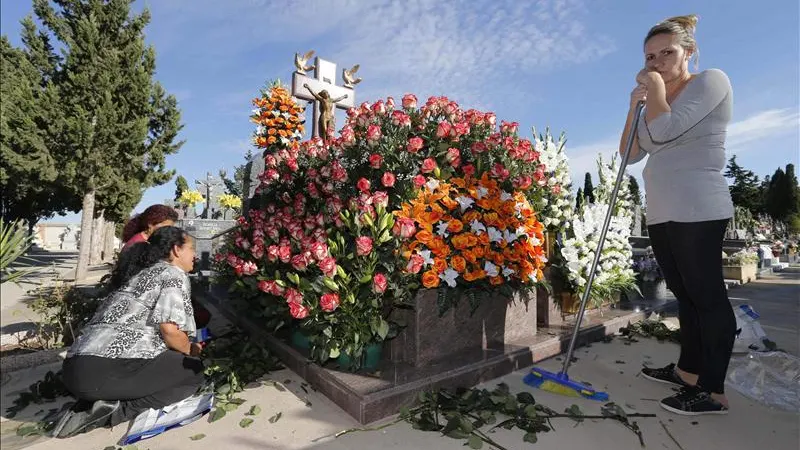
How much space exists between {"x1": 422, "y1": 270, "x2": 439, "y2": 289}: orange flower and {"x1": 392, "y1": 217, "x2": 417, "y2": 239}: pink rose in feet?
0.98

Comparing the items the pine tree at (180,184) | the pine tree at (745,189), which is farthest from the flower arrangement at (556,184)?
the pine tree at (745,189)

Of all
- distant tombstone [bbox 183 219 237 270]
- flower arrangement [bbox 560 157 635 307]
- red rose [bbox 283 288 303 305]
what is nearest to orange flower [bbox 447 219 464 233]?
red rose [bbox 283 288 303 305]

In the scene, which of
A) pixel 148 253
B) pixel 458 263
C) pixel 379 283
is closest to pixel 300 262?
pixel 379 283

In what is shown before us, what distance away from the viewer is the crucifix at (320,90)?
5.65 m

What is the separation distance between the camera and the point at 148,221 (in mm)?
3734

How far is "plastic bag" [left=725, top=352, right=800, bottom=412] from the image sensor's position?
98.3 inches

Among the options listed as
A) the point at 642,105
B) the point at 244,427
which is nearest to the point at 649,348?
the point at 642,105

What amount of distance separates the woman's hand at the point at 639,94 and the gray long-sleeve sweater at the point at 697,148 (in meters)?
0.31

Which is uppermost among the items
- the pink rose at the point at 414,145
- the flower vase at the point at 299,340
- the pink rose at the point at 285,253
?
the pink rose at the point at 414,145

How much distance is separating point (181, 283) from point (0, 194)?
25.7 m

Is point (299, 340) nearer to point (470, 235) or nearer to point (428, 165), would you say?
point (470, 235)

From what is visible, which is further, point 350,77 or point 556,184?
point 350,77

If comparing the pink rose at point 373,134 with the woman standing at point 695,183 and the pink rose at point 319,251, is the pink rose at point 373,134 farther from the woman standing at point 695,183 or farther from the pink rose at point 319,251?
the woman standing at point 695,183

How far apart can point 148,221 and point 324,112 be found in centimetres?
290
